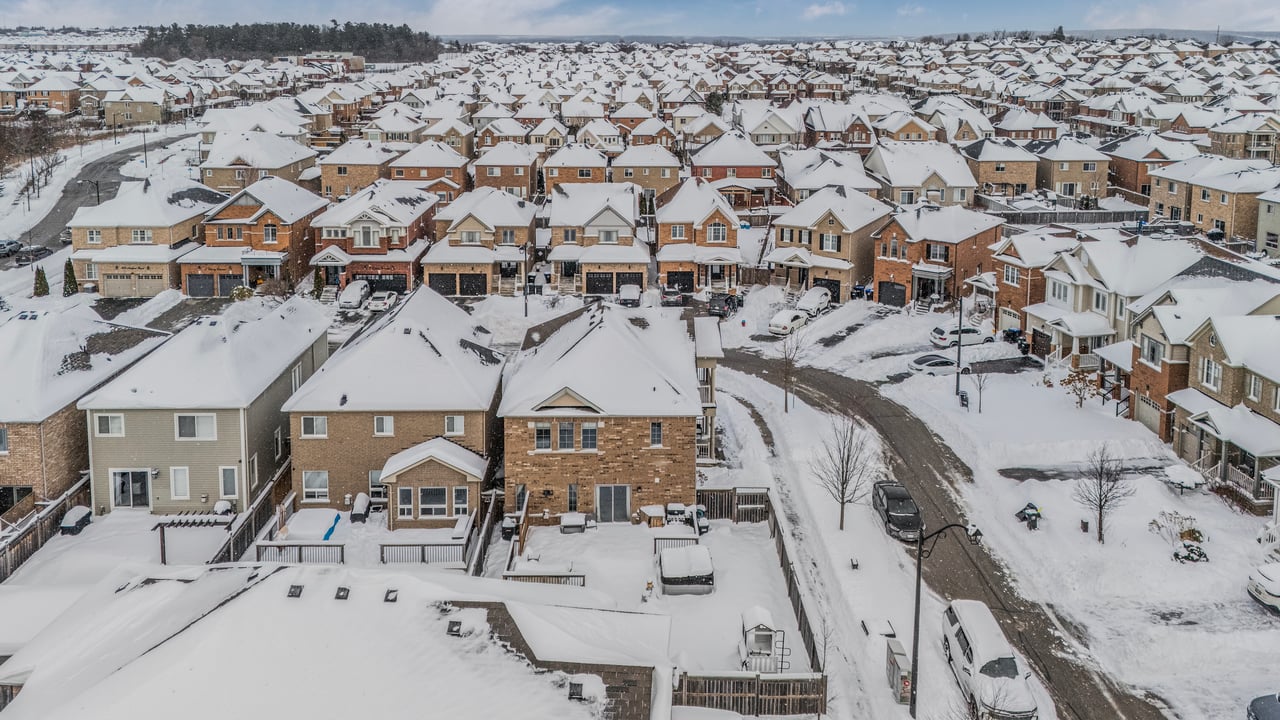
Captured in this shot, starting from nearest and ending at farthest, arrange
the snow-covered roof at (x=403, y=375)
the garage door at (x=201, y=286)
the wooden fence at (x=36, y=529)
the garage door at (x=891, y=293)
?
the wooden fence at (x=36, y=529), the snow-covered roof at (x=403, y=375), the garage door at (x=891, y=293), the garage door at (x=201, y=286)

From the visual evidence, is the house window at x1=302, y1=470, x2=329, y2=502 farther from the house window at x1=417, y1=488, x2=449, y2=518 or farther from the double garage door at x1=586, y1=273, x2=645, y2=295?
the double garage door at x1=586, y1=273, x2=645, y2=295

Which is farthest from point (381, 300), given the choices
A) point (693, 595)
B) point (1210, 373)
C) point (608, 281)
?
point (1210, 373)

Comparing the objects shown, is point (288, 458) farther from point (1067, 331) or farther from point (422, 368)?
point (1067, 331)

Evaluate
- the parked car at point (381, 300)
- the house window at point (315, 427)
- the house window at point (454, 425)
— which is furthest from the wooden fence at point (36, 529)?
the parked car at point (381, 300)

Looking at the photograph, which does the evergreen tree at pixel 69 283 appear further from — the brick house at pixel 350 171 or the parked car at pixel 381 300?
the brick house at pixel 350 171

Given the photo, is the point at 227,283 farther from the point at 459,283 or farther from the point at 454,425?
the point at 454,425

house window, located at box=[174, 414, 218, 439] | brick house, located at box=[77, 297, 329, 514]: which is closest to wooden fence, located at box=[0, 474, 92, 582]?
brick house, located at box=[77, 297, 329, 514]
